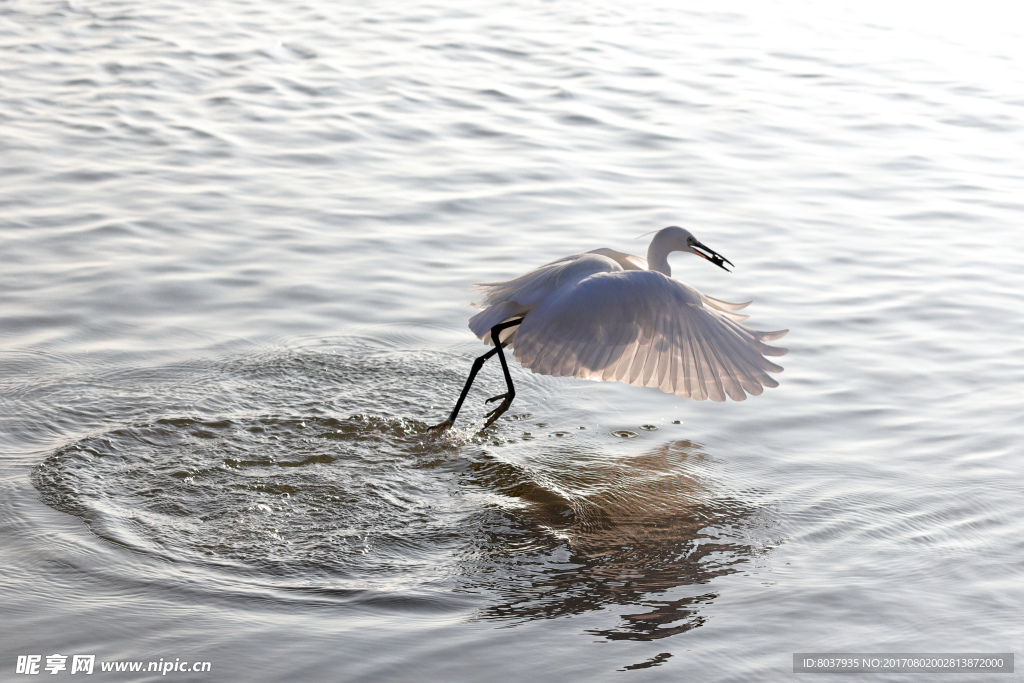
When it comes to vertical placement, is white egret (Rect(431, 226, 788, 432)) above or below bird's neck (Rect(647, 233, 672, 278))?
below

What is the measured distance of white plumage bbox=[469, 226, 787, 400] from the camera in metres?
4.99

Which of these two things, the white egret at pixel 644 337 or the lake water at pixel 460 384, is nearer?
the lake water at pixel 460 384

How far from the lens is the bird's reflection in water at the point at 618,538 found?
424cm

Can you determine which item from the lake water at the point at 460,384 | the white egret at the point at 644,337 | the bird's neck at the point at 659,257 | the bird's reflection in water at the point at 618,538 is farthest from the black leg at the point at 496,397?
the bird's neck at the point at 659,257

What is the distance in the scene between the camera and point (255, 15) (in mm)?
15062

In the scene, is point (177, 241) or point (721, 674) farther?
point (177, 241)

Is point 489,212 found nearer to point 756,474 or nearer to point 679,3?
point 756,474

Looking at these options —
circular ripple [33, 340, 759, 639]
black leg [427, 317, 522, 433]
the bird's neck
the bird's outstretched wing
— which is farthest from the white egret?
circular ripple [33, 340, 759, 639]

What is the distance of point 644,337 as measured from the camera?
16.9 feet

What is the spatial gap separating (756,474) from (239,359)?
2.81 m

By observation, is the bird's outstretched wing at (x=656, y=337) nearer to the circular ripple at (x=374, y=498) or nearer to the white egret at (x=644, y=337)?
the white egret at (x=644, y=337)

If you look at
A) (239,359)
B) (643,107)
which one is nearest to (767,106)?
(643,107)

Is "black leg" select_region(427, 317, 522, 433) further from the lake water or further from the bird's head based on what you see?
the bird's head

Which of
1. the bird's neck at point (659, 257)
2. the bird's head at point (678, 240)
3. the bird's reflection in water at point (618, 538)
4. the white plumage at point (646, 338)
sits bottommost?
the bird's reflection in water at point (618, 538)
